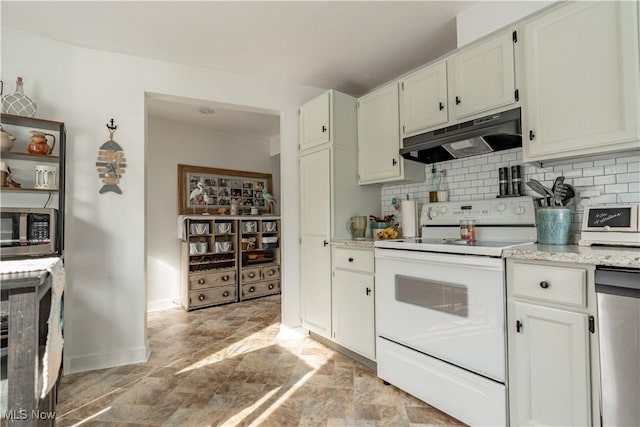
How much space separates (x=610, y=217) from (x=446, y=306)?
35.6 inches

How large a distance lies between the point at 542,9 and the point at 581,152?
2.85ft

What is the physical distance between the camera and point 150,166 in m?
3.91

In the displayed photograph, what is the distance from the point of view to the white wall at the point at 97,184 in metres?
2.22

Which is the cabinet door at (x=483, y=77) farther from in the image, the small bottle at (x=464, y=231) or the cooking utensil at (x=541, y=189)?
the small bottle at (x=464, y=231)

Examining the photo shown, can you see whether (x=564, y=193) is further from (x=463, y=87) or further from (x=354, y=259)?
(x=354, y=259)

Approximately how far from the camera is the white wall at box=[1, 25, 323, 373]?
2.22 meters

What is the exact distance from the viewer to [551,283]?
132 centimetres

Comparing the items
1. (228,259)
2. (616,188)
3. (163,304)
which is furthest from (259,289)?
(616,188)

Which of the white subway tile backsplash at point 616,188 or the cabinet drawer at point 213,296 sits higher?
the white subway tile backsplash at point 616,188

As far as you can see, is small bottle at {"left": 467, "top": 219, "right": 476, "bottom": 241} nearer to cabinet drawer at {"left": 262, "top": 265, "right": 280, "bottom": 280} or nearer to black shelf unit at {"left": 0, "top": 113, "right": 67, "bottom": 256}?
black shelf unit at {"left": 0, "top": 113, "right": 67, "bottom": 256}

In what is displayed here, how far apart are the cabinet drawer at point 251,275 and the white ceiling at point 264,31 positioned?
2.41m

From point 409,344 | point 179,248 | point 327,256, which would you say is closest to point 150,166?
point 179,248

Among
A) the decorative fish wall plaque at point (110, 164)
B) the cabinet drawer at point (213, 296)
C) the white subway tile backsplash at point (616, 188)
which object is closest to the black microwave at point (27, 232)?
the decorative fish wall plaque at point (110, 164)

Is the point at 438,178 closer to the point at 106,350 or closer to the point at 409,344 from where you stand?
the point at 409,344
